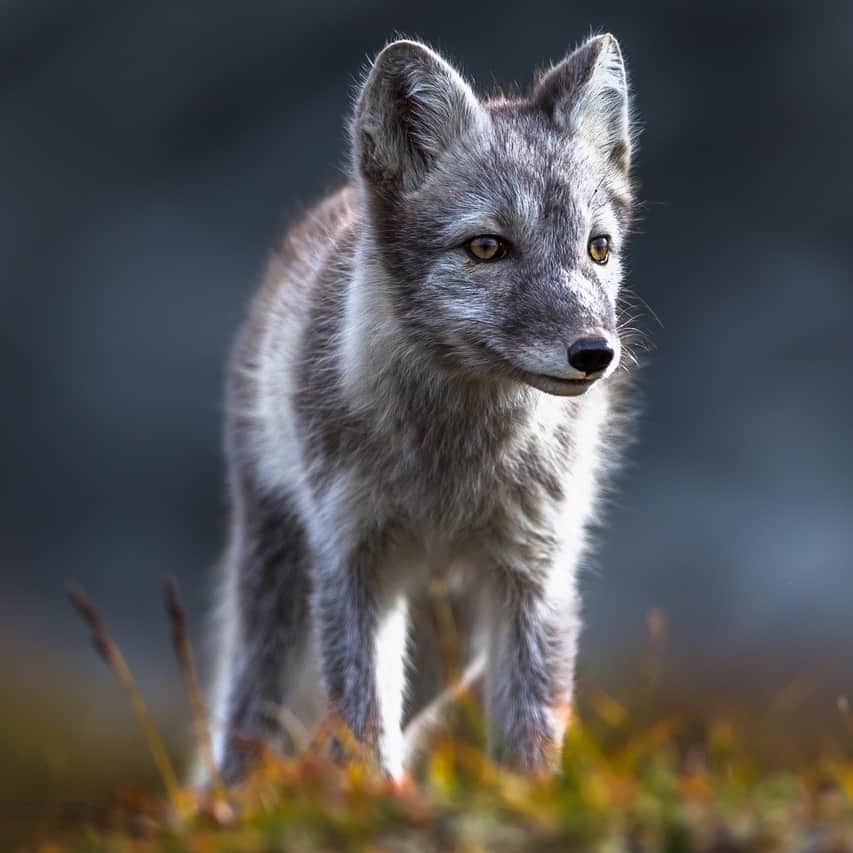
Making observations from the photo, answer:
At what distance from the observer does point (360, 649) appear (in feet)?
14.2

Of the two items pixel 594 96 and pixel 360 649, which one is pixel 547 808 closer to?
pixel 360 649

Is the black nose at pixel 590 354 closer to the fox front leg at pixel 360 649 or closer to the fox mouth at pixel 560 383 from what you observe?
the fox mouth at pixel 560 383

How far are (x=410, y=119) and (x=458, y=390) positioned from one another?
2.58 feet

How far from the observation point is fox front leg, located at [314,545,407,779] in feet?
14.0

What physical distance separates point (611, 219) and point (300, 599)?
193cm

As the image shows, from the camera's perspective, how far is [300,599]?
532 centimetres

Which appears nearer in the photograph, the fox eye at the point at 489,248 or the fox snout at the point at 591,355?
A: the fox snout at the point at 591,355

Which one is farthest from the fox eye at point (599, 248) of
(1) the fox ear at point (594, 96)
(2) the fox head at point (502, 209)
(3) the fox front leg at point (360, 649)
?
(3) the fox front leg at point (360, 649)

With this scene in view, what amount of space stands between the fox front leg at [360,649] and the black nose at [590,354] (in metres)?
1.07

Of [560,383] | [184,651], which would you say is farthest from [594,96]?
[184,651]

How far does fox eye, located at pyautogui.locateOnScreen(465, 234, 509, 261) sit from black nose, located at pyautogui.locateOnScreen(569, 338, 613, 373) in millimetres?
441

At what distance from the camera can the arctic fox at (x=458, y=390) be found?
396 cm

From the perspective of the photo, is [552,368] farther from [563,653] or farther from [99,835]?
[99,835]

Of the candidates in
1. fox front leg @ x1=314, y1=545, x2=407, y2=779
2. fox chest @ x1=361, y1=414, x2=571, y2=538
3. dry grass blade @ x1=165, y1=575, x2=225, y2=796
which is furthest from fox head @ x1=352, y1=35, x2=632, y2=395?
dry grass blade @ x1=165, y1=575, x2=225, y2=796
